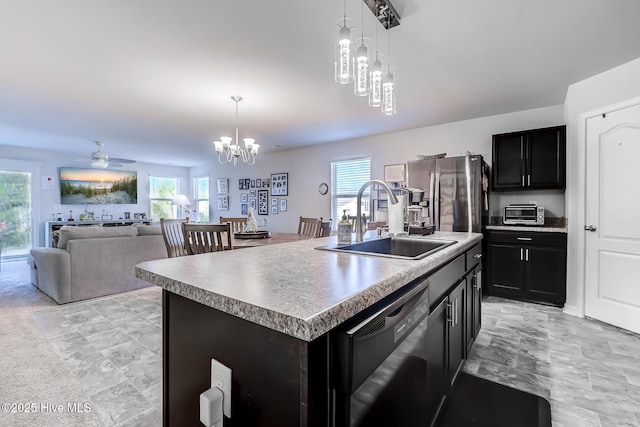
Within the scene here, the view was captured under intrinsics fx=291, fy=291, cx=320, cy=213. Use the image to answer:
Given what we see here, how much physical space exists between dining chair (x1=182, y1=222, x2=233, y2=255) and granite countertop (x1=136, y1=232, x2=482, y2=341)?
1276 millimetres

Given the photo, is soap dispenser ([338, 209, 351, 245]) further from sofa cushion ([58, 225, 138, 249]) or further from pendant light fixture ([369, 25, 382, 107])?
sofa cushion ([58, 225, 138, 249])

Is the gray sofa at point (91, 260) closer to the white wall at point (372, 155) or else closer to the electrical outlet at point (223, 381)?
the white wall at point (372, 155)

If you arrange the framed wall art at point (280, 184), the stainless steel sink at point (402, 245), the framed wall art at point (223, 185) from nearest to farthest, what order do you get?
the stainless steel sink at point (402, 245)
the framed wall art at point (280, 184)
the framed wall art at point (223, 185)

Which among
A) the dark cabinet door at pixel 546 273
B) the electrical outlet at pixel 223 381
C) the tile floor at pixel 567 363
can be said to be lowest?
the tile floor at pixel 567 363

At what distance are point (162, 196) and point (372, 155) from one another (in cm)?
641

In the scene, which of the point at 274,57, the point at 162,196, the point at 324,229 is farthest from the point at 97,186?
the point at 274,57

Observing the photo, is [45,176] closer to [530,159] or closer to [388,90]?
[388,90]

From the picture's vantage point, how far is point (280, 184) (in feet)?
21.8

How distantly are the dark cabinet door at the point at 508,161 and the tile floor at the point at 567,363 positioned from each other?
5.35 ft

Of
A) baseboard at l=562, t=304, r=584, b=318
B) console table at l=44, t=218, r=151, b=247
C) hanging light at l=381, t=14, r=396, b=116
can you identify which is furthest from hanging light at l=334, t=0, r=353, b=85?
console table at l=44, t=218, r=151, b=247

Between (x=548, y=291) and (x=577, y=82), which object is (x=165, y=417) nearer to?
(x=548, y=291)

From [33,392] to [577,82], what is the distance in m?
5.23

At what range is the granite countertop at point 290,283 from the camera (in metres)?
0.59

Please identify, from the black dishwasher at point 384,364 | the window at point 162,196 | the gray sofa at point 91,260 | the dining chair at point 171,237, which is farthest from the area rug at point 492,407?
the window at point 162,196
